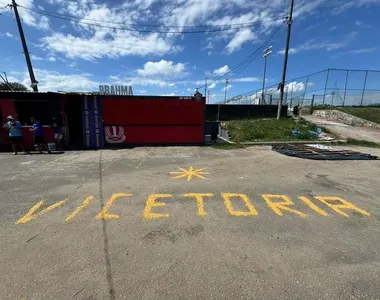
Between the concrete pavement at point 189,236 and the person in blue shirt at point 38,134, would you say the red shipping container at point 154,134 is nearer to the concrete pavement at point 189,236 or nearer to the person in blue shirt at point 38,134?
the person in blue shirt at point 38,134

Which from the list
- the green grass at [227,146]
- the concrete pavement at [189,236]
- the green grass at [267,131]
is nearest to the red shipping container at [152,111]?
the green grass at [227,146]

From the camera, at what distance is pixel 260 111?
70.3ft

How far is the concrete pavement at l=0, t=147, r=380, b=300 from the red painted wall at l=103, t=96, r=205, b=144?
5481mm

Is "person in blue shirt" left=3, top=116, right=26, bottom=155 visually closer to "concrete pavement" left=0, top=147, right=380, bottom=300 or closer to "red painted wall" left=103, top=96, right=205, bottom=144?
"red painted wall" left=103, top=96, right=205, bottom=144

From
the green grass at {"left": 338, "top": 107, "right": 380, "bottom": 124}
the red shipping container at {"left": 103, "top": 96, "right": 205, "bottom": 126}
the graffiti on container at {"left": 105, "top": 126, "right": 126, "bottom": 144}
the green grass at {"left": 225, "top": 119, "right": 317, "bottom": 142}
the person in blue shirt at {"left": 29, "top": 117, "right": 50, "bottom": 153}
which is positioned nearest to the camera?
the person in blue shirt at {"left": 29, "top": 117, "right": 50, "bottom": 153}

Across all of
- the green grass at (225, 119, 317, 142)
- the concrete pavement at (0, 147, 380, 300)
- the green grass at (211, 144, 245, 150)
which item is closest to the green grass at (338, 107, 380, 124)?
the green grass at (225, 119, 317, 142)

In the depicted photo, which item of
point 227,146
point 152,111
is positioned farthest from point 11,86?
point 227,146

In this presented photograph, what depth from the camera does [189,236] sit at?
3.38 m

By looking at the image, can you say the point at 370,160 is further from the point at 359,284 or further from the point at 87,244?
the point at 87,244

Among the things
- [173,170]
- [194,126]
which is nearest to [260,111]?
[194,126]

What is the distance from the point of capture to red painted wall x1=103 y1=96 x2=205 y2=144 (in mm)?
11781

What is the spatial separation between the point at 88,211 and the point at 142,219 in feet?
3.74

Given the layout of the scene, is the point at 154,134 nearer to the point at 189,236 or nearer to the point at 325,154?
the point at 325,154

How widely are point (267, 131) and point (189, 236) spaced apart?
12581 millimetres
